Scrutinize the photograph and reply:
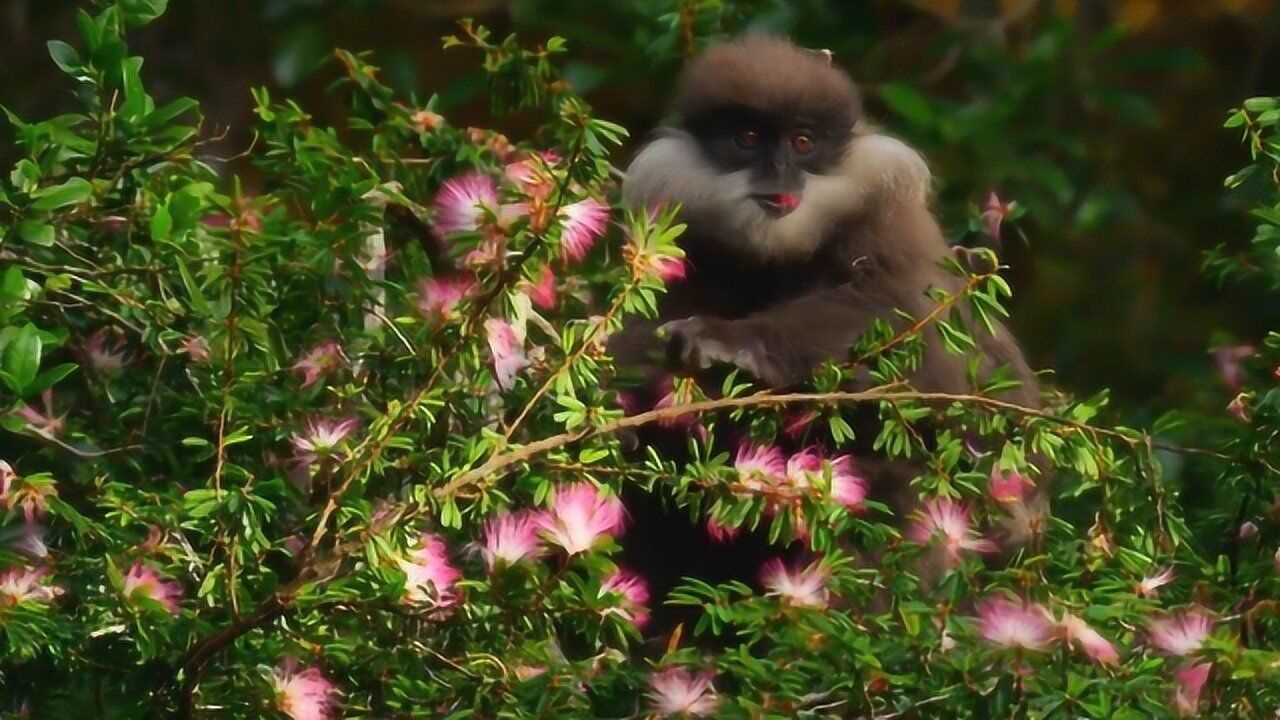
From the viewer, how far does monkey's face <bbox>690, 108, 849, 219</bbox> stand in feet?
10.7

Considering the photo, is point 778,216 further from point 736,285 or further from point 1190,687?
point 1190,687

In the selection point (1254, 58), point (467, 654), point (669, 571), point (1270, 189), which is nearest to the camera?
point (467, 654)

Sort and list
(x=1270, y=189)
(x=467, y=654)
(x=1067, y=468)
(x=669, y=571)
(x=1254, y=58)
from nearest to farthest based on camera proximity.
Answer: (x=467, y=654) → (x=1067, y=468) → (x=1270, y=189) → (x=669, y=571) → (x=1254, y=58)

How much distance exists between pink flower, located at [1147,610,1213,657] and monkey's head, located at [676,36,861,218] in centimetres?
139

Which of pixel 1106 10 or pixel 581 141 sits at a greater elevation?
pixel 581 141

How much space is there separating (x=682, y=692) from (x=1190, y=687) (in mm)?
472

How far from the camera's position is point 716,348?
287cm

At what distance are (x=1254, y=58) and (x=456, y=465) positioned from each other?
4.18m

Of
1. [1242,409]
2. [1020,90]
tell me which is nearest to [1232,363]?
[1242,409]

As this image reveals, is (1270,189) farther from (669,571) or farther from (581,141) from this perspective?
(669,571)

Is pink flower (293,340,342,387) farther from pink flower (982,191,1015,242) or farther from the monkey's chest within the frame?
pink flower (982,191,1015,242)

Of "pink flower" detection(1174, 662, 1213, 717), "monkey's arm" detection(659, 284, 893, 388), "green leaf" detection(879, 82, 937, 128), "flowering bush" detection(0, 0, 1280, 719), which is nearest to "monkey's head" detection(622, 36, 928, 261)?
"monkey's arm" detection(659, 284, 893, 388)

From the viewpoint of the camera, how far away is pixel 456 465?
2016 mm

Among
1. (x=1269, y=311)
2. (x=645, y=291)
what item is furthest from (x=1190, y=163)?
(x=645, y=291)
